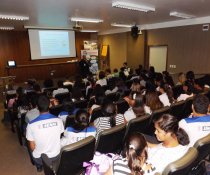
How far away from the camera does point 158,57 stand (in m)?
8.66

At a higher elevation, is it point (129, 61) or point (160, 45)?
point (160, 45)

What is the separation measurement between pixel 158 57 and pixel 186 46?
1479mm

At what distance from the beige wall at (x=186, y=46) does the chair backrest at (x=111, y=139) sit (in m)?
6.03

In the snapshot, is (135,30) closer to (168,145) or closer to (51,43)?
(51,43)

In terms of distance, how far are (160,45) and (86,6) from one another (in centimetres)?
491

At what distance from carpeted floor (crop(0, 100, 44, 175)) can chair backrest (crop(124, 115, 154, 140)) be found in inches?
61.1

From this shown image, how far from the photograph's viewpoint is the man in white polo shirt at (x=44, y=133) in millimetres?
2217

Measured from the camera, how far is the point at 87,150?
6.20 ft

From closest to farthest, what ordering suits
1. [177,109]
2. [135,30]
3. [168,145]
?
[168,145] < [177,109] < [135,30]

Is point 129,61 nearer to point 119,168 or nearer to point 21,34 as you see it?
point 21,34

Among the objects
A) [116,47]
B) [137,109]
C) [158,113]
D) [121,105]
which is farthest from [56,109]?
[116,47]

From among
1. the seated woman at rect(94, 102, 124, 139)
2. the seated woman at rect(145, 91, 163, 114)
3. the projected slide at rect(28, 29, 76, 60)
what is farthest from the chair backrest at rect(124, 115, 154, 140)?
the projected slide at rect(28, 29, 76, 60)

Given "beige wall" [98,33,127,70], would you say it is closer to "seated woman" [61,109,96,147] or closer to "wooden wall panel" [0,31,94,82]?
"wooden wall panel" [0,31,94,82]

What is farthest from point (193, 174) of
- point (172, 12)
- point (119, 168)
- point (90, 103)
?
point (172, 12)
